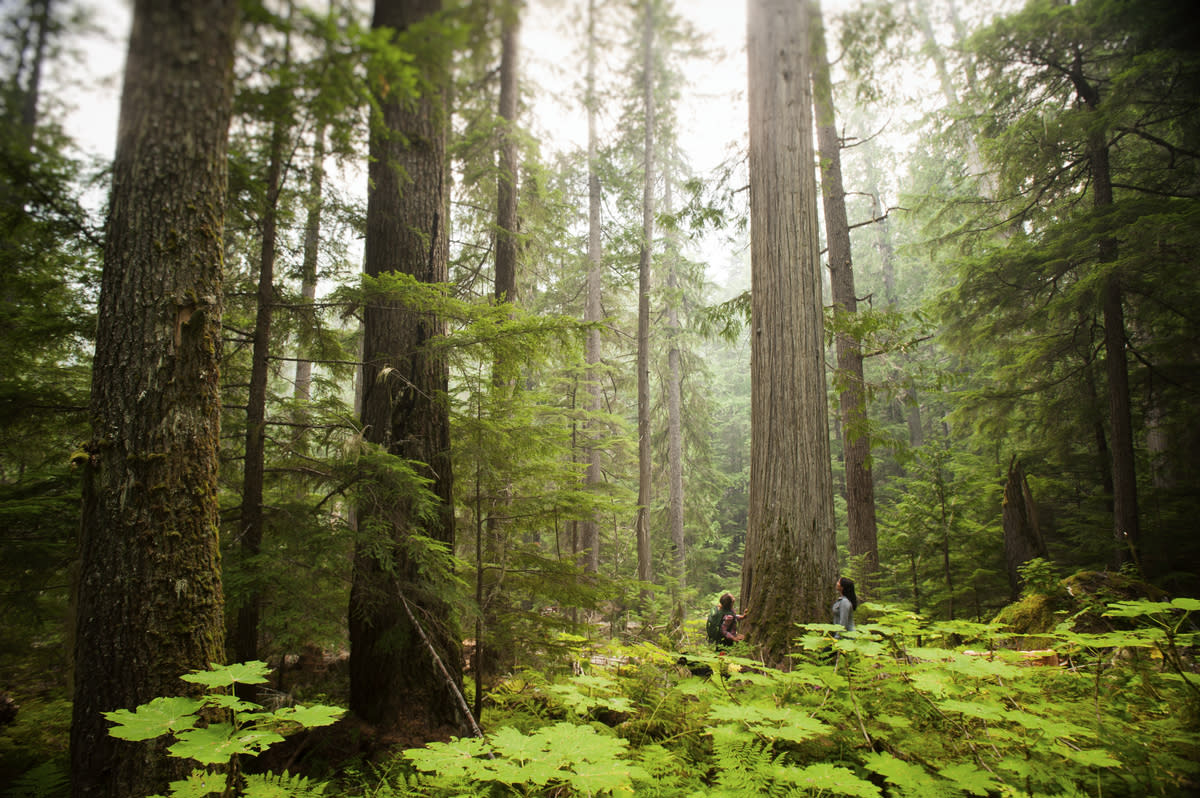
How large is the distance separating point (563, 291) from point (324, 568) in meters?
11.8

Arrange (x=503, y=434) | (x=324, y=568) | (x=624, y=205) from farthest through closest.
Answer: (x=624, y=205) → (x=503, y=434) → (x=324, y=568)

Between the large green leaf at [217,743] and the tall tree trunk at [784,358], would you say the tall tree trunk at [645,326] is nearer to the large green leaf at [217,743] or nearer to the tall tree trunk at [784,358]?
the tall tree trunk at [784,358]

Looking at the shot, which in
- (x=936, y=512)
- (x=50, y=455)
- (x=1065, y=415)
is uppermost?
(x=1065, y=415)

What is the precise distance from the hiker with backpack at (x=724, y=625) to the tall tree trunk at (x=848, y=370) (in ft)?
9.94

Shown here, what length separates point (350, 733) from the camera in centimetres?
370

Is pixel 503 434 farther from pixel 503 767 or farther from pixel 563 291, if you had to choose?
pixel 563 291

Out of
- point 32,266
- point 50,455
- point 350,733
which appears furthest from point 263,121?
point 350,733

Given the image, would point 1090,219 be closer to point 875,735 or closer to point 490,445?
point 875,735

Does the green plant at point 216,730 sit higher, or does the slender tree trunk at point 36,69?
the slender tree trunk at point 36,69

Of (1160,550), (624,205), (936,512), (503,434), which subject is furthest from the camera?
(624,205)

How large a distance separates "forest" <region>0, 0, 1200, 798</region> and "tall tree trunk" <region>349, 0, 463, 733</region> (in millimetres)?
38

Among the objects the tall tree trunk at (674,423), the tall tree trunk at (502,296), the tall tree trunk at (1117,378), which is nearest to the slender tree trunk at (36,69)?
the tall tree trunk at (502,296)

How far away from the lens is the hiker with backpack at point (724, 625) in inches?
185

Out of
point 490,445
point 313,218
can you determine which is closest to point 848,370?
point 490,445
